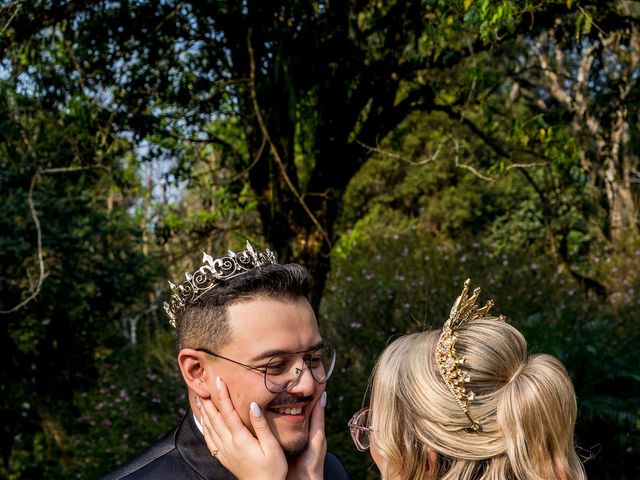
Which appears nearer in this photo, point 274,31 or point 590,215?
point 274,31

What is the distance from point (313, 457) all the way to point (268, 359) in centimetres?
36

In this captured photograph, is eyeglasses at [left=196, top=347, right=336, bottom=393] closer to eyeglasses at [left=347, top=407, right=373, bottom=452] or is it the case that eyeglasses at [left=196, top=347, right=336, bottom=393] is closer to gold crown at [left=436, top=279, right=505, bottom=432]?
eyeglasses at [left=347, top=407, right=373, bottom=452]

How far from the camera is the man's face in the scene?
237 centimetres

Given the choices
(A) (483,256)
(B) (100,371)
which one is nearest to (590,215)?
(A) (483,256)

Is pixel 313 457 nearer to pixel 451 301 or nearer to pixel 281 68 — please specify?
pixel 281 68

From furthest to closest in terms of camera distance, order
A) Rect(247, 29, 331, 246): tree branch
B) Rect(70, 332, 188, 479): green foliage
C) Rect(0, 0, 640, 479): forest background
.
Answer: Rect(70, 332, 188, 479): green foliage → Rect(0, 0, 640, 479): forest background → Rect(247, 29, 331, 246): tree branch

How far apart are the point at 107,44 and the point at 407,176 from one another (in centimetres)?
1506

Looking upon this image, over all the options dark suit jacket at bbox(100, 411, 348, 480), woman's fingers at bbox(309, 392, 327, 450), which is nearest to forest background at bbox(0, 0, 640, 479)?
woman's fingers at bbox(309, 392, 327, 450)

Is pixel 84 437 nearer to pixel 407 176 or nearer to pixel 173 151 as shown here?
pixel 173 151

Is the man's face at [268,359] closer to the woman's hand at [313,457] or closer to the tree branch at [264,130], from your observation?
the woman's hand at [313,457]

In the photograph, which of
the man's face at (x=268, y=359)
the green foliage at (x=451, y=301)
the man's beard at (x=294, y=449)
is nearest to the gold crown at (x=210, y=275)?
the man's face at (x=268, y=359)

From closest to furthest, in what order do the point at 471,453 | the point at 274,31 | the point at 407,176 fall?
1. the point at 471,453
2. the point at 274,31
3. the point at 407,176

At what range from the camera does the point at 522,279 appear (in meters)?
9.50

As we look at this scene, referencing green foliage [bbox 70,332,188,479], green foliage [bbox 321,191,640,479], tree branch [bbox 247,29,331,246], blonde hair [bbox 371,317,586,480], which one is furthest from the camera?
green foliage [bbox 70,332,188,479]
